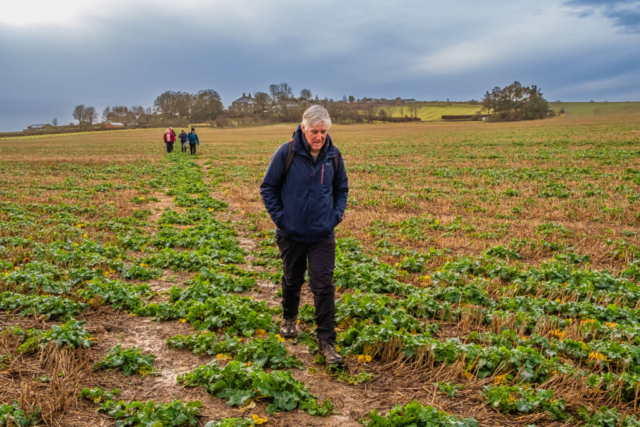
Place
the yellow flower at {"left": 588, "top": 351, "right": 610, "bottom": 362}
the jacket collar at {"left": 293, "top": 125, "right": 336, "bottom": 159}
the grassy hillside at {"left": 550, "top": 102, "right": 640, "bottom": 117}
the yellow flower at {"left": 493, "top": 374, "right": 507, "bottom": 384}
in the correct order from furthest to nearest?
the grassy hillside at {"left": 550, "top": 102, "right": 640, "bottom": 117} < the jacket collar at {"left": 293, "top": 125, "right": 336, "bottom": 159} < the yellow flower at {"left": 588, "top": 351, "right": 610, "bottom": 362} < the yellow flower at {"left": 493, "top": 374, "right": 507, "bottom": 384}

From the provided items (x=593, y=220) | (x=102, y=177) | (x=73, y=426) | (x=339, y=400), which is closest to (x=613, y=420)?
(x=339, y=400)

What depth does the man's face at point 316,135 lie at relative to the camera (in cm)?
471

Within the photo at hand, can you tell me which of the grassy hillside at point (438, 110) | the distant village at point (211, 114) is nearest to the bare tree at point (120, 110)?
the distant village at point (211, 114)

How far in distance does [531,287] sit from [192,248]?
675 centimetres

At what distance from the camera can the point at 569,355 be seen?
5.00 metres

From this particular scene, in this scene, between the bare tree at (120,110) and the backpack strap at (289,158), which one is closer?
the backpack strap at (289,158)

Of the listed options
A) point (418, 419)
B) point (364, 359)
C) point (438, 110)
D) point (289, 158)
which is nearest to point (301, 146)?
point (289, 158)

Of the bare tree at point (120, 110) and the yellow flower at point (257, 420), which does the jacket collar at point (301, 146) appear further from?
the bare tree at point (120, 110)

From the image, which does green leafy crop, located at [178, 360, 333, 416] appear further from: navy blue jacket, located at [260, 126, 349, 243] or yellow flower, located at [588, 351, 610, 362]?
yellow flower, located at [588, 351, 610, 362]

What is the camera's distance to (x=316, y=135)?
4742mm

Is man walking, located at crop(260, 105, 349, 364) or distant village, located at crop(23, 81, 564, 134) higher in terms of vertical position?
distant village, located at crop(23, 81, 564, 134)

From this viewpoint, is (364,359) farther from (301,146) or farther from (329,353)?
(301,146)

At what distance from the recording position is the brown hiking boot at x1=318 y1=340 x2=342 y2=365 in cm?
480

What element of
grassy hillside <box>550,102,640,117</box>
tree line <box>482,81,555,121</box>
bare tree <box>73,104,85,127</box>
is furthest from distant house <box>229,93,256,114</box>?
grassy hillside <box>550,102,640,117</box>
